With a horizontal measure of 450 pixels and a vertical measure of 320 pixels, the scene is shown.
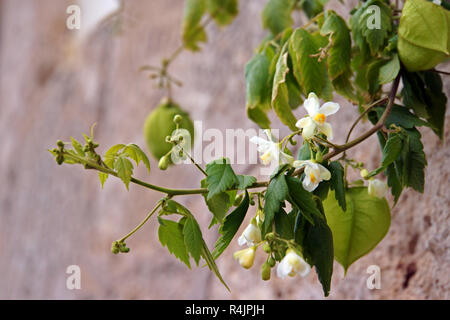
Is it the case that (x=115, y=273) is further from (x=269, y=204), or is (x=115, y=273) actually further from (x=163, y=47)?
(x=269, y=204)

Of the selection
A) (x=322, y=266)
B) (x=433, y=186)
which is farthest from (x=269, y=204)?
(x=433, y=186)

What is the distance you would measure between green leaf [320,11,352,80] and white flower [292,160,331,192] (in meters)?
0.17

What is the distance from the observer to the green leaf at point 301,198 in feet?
1.50

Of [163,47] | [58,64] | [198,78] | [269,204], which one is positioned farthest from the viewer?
[58,64]

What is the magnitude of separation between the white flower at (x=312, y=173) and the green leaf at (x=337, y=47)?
0.17m

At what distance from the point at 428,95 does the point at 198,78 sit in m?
0.89

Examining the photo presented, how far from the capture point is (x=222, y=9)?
1.00 m

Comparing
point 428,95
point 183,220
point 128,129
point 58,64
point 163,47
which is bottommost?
point 183,220

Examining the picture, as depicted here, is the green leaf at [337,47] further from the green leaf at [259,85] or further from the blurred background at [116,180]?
the blurred background at [116,180]

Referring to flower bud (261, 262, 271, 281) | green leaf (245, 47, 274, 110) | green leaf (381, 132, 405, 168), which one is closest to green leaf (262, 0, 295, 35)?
green leaf (245, 47, 274, 110)

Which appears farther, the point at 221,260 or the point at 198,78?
the point at 198,78

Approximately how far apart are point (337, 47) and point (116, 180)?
115 centimetres

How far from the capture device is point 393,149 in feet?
1.67

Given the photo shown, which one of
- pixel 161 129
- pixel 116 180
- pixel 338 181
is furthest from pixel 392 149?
pixel 116 180
